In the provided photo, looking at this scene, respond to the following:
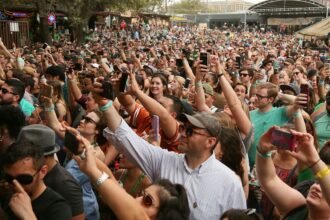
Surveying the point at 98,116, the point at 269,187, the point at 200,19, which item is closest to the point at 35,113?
the point at 98,116

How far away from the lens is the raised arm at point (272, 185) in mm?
2932

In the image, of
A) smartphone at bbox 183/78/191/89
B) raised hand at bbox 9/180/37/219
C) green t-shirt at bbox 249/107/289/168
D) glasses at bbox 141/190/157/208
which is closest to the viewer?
raised hand at bbox 9/180/37/219

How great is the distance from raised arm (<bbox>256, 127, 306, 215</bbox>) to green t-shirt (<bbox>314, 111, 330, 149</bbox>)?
213 centimetres

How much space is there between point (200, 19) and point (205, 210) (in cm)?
7767

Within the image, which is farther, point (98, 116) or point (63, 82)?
point (63, 82)

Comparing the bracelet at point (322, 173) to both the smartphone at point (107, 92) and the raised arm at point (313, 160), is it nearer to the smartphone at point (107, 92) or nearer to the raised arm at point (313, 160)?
the raised arm at point (313, 160)

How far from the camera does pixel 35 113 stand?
17.1 feet

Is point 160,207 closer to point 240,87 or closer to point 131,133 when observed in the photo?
point 131,133

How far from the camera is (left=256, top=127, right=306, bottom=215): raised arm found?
2.93 m

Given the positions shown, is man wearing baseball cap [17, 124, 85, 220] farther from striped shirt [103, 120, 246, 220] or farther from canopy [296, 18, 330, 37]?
canopy [296, 18, 330, 37]

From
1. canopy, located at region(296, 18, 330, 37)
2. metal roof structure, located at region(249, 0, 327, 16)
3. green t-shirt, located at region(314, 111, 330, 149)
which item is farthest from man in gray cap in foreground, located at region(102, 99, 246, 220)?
metal roof structure, located at region(249, 0, 327, 16)

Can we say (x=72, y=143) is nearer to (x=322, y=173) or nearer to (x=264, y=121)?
(x=322, y=173)

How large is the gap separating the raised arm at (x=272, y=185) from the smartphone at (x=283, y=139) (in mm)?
230

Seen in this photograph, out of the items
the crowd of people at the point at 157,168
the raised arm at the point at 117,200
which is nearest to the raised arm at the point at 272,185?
the crowd of people at the point at 157,168
